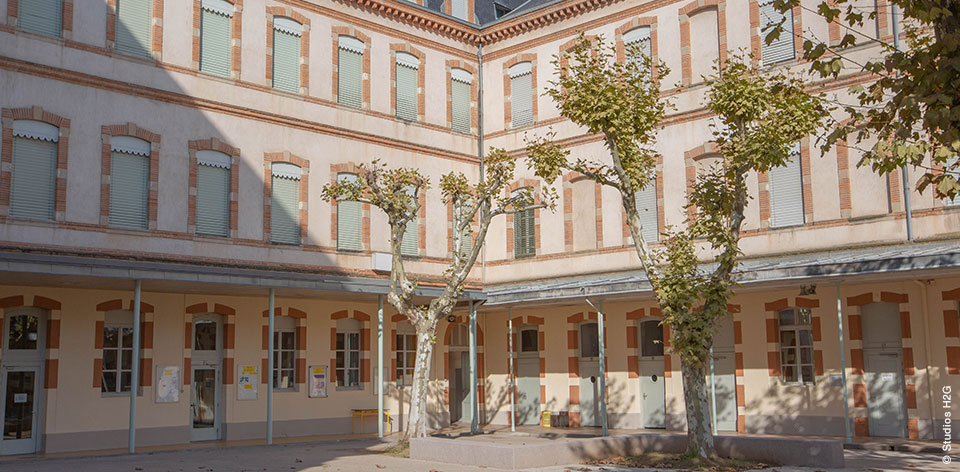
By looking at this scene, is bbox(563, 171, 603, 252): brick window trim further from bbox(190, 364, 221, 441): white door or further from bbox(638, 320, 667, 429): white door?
bbox(190, 364, 221, 441): white door

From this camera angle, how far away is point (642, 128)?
1417 centimetres

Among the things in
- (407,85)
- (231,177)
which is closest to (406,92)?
(407,85)

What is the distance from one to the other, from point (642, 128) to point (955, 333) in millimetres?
7532

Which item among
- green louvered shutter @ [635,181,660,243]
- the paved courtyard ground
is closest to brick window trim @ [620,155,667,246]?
green louvered shutter @ [635,181,660,243]

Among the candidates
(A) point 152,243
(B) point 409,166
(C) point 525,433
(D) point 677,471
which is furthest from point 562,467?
(B) point 409,166

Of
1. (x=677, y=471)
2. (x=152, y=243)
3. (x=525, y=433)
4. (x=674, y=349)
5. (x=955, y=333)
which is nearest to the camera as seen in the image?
(x=677, y=471)

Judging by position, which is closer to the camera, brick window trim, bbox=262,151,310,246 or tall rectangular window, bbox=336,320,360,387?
brick window trim, bbox=262,151,310,246

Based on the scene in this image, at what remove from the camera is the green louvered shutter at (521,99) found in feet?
78.2

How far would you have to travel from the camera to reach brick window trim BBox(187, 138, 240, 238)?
1878cm

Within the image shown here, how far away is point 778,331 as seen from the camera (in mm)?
19469

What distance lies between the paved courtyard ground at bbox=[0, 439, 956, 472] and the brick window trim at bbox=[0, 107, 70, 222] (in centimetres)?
442

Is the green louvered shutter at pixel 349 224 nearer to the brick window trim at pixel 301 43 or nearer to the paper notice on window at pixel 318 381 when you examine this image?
the brick window trim at pixel 301 43

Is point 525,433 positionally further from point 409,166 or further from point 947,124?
point 947,124

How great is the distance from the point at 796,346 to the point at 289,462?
1080 centimetres
